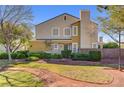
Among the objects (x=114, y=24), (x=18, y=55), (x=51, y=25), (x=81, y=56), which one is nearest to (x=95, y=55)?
(x=81, y=56)

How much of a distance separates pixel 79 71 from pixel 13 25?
4.39 feet

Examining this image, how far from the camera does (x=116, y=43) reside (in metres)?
5.73

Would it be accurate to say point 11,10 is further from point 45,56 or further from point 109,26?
point 109,26

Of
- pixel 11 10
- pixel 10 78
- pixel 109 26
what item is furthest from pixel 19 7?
pixel 109 26

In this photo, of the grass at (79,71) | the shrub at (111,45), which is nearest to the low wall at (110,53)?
the shrub at (111,45)

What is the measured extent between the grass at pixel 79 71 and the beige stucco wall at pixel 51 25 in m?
0.52

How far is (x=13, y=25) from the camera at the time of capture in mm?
5738

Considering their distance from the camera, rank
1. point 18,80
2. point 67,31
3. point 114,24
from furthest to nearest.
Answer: point 67,31 → point 114,24 → point 18,80

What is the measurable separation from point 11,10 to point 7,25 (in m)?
0.27

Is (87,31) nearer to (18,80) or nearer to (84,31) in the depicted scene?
(84,31)

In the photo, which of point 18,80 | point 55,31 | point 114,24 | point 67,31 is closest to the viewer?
point 18,80

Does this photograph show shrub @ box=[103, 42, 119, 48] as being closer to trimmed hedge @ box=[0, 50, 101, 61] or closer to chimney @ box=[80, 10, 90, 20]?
trimmed hedge @ box=[0, 50, 101, 61]

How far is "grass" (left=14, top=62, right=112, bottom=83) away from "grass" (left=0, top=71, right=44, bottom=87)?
195 millimetres
